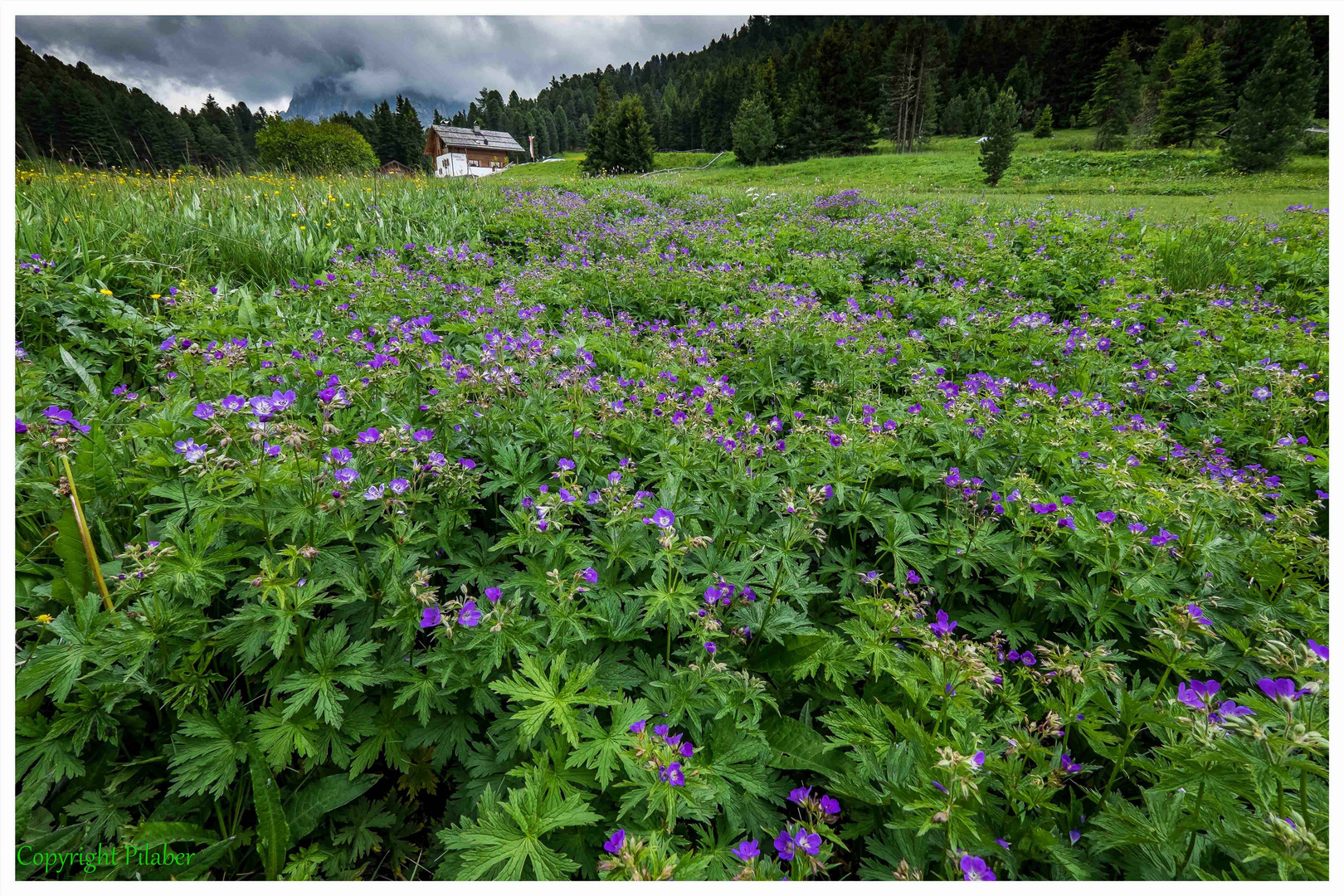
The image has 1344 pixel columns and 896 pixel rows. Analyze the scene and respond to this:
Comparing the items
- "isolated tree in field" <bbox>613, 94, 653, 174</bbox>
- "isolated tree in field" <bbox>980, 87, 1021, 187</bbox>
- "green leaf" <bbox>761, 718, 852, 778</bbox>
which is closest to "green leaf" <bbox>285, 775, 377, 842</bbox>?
"green leaf" <bbox>761, 718, 852, 778</bbox>

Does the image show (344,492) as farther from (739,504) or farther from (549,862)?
(739,504)

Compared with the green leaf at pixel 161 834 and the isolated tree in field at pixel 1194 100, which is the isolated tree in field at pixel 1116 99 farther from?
the green leaf at pixel 161 834

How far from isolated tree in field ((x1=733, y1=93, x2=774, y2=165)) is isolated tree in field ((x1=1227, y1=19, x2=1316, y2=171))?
2723 cm

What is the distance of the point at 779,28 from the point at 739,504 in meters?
164

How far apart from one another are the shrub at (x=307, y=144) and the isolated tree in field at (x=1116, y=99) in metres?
48.5

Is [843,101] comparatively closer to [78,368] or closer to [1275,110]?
[1275,110]

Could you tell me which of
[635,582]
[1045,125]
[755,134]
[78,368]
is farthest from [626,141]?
[635,582]

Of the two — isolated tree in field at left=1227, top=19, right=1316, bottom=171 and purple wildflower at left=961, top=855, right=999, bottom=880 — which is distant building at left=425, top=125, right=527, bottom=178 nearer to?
isolated tree in field at left=1227, top=19, right=1316, bottom=171

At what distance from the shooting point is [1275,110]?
21844 millimetres

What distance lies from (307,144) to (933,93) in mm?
51772

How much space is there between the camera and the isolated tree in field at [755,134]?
1668 inches

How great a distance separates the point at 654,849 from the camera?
4.88 feet

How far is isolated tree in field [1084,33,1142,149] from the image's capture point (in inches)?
1524

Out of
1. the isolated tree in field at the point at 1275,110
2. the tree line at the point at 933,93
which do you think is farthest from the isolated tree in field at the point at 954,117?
the isolated tree in field at the point at 1275,110
